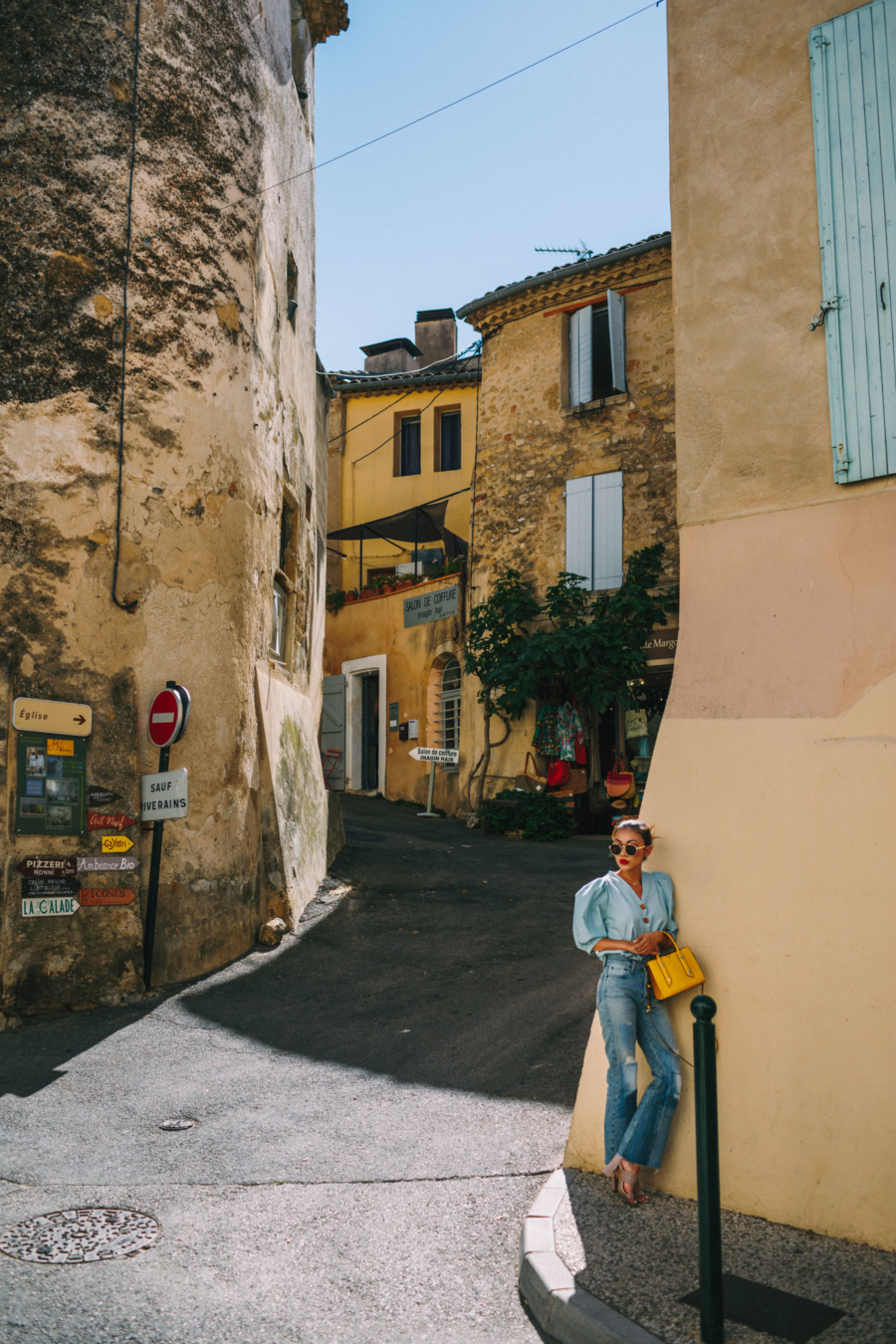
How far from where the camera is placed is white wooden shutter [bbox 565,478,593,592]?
16.4 meters

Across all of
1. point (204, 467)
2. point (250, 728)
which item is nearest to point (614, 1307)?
point (250, 728)

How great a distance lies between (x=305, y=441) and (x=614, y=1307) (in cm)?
1093

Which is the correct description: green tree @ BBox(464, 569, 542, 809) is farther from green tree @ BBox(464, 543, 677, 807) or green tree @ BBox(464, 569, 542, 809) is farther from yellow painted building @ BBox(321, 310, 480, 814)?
yellow painted building @ BBox(321, 310, 480, 814)

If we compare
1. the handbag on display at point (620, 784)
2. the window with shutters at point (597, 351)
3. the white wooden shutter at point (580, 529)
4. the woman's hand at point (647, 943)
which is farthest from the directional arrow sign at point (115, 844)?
the window with shutters at point (597, 351)

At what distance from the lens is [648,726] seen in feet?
53.6

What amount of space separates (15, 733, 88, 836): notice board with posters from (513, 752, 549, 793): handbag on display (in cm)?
914

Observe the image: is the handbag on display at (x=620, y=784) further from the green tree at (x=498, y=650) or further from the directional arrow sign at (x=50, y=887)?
the directional arrow sign at (x=50, y=887)

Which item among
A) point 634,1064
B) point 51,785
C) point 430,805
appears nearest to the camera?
point 634,1064

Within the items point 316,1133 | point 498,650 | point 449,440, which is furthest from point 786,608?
point 449,440

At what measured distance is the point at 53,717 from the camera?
778cm

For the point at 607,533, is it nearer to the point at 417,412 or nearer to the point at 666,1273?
the point at 417,412

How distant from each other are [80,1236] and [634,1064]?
232cm

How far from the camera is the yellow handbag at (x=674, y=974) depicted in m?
4.36

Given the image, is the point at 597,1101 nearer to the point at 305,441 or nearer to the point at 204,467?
the point at 204,467
